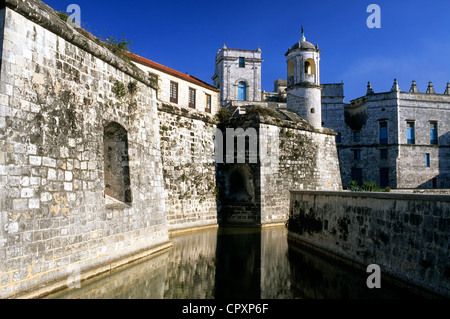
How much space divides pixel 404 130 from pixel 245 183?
19519 millimetres

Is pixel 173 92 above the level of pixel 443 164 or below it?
above

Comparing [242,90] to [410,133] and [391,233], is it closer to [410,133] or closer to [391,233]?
[410,133]

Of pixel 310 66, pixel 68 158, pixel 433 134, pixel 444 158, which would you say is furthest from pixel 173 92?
pixel 444 158

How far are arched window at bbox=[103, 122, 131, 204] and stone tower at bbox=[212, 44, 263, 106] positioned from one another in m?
26.5

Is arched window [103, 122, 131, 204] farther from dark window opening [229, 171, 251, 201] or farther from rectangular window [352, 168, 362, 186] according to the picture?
rectangular window [352, 168, 362, 186]

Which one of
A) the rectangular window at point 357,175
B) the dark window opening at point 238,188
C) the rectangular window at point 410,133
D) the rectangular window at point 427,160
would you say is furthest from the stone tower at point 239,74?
the dark window opening at point 238,188

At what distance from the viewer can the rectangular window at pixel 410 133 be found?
29.2 m

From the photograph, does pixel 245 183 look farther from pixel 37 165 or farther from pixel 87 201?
pixel 37 165

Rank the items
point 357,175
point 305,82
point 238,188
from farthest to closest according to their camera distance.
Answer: point 357,175
point 305,82
point 238,188

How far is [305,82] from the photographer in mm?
20484

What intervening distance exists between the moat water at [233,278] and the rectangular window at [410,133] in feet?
76.2

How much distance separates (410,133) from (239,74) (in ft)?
56.9

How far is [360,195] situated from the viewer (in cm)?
830

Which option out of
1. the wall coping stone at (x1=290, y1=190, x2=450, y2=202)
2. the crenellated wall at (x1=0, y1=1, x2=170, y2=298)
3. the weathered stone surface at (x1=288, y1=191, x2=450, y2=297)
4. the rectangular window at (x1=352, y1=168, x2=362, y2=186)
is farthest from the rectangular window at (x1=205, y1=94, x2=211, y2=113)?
the rectangular window at (x1=352, y1=168, x2=362, y2=186)
